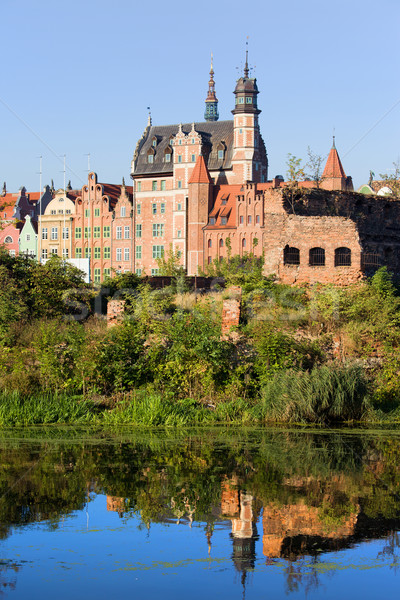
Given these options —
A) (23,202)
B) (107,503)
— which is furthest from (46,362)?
(23,202)

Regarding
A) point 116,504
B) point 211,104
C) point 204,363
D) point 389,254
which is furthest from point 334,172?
point 211,104

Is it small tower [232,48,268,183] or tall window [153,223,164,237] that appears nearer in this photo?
small tower [232,48,268,183]

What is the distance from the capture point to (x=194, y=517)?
36.6ft

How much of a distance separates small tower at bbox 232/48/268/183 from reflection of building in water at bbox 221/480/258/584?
74115 mm

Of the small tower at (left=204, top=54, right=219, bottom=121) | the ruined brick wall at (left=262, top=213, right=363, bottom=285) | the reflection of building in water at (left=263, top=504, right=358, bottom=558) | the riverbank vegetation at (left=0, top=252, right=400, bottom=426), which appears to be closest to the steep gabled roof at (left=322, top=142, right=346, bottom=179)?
the ruined brick wall at (left=262, top=213, right=363, bottom=285)

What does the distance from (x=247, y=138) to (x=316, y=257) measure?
2307 inches

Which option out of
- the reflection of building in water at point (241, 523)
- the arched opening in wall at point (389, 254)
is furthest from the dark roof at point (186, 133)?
the reflection of building in water at point (241, 523)

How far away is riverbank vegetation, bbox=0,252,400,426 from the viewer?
1888cm

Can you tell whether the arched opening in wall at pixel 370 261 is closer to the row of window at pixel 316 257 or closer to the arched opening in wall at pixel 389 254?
the row of window at pixel 316 257

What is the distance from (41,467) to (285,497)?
168 inches

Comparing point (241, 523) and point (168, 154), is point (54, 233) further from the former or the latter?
point (241, 523)

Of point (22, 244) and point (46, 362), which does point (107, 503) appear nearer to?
point (46, 362)

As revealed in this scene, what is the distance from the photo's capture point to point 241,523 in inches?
426

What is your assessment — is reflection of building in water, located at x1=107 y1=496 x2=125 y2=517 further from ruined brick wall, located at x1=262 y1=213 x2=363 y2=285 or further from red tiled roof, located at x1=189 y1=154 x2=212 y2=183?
red tiled roof, located at x1=189 y1=154 x2=212 y2=183
